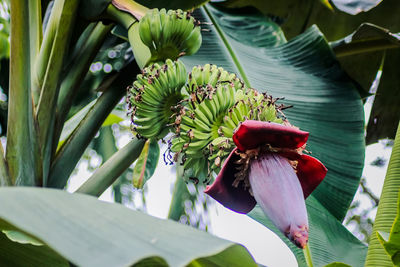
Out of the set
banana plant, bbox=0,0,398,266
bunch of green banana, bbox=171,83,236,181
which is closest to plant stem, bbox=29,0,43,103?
banana plant, bbox=0,0,398,266

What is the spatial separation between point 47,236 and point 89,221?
1.7 inches

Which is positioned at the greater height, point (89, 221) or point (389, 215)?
point (89, 221)

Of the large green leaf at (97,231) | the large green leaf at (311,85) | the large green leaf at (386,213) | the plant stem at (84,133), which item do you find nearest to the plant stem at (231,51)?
the large green leaf at (311,85)

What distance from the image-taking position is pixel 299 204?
0.47 meters

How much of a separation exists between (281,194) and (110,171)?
524mm

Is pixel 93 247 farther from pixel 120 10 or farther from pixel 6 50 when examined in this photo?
pixel 6 50

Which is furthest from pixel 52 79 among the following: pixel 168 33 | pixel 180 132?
pixel 180 132

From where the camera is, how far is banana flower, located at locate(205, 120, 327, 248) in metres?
0.46

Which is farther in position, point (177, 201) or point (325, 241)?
point (177, 201)

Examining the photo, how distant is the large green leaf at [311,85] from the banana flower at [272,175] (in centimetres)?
40

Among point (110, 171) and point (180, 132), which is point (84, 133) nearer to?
point (110, 171)

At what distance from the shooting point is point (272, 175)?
494 millimetres

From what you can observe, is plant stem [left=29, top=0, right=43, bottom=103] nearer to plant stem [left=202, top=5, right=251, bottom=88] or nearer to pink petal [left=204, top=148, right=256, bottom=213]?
plant stem [left=202, top=5, right=251, bottom=88]

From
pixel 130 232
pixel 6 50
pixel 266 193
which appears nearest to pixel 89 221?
pixel 130 232
